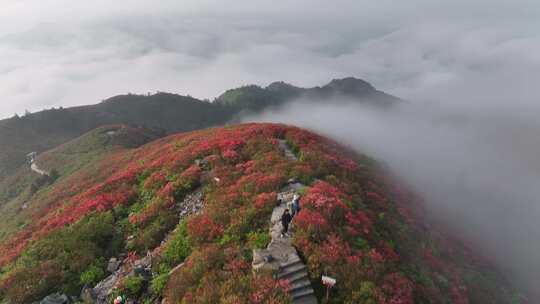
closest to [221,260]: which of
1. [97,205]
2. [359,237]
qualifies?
[359,237]

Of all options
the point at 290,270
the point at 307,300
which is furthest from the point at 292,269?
the point at 307,300

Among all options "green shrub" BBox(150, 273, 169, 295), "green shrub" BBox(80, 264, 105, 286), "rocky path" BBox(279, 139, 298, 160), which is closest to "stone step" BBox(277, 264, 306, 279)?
"green shrub" BBox(150, 273, 169, 295)

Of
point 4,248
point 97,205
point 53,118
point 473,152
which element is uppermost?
point 97,205

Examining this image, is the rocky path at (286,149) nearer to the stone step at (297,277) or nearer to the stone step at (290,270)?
the stone step at (290,270)

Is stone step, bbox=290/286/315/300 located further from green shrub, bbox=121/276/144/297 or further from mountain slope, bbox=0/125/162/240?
mountain slope, bbox=0/125/162/240

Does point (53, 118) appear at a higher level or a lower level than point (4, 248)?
lower

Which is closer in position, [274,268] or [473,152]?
[274,268]

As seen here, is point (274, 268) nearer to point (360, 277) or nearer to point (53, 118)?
point (360, 277)
